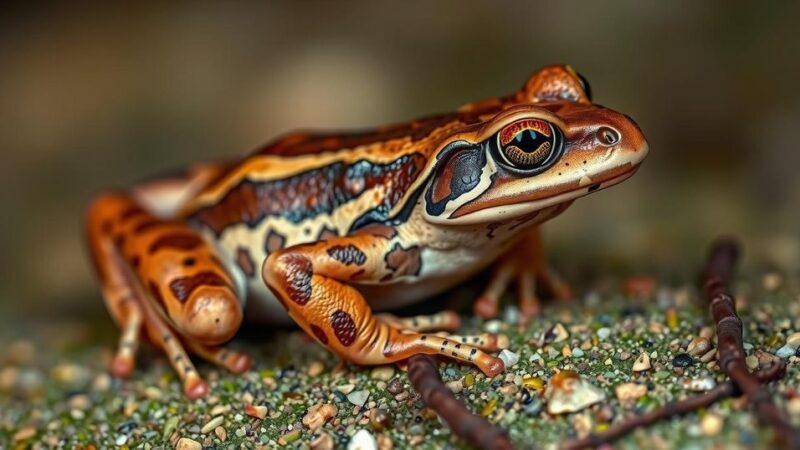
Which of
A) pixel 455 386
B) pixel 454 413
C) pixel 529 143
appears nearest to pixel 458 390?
pixel 455 386

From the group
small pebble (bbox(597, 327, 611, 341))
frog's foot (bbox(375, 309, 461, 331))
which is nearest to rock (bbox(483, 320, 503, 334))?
frog's foot (bbox(375, 309, 461, 331))

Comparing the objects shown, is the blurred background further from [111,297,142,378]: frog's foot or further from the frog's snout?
the frog's snout

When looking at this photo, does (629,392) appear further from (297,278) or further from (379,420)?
(297,278)

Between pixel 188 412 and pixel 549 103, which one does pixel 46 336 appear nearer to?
pixel 188 412

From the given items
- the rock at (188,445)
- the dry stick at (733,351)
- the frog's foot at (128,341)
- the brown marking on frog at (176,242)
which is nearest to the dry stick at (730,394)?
the dry stick at (733,351)

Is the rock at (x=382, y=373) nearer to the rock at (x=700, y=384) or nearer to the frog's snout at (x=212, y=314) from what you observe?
the frog's snout at (x=212, y=314)

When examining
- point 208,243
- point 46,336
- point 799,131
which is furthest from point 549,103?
Answer: point 46,336
